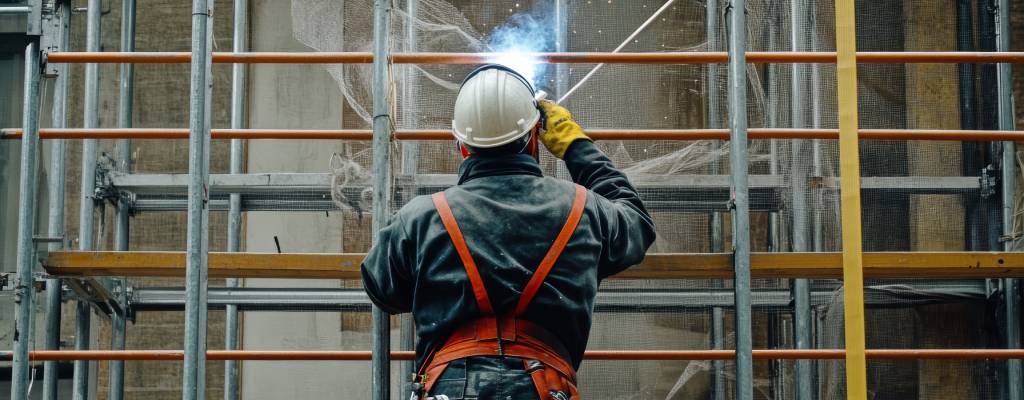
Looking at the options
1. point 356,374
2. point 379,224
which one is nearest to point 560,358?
point 379,224

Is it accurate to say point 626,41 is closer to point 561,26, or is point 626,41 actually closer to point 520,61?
point 561,26

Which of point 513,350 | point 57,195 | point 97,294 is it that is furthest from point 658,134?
point 97,294

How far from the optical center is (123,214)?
24.6 feet

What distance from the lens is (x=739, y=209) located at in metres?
4.92

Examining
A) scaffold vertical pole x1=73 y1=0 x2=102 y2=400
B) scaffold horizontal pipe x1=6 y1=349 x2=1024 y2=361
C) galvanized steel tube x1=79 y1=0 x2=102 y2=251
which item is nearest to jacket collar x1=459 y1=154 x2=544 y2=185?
scaffold horizontal pipe x1=6 y1=349 x2=1024 y2=361

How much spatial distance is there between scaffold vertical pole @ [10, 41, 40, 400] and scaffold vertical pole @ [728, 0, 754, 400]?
2.83 metres

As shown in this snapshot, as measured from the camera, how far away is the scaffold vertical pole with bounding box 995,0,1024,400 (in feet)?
22.1

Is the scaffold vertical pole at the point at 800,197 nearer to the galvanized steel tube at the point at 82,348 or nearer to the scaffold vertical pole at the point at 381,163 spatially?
the scaffold vertical pole at the point at 381,163

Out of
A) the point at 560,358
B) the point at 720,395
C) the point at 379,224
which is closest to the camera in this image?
the point at 560,358

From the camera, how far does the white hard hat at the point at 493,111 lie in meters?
4.27

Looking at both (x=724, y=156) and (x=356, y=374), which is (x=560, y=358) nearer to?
(x=724, y=156)

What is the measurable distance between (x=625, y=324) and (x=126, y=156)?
325cm

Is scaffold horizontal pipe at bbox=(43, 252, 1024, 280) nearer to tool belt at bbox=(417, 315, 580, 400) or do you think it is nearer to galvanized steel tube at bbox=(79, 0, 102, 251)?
tool belt at bbox=(417, 315, 580, 400)

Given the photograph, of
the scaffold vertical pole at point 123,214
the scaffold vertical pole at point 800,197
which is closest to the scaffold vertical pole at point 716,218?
the scaffold vertical pole at point 800,197
